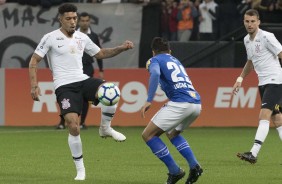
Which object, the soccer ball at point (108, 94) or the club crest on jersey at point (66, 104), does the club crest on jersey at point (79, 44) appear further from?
the club crest on jersey at point (66, 104)

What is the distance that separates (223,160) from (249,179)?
271 cm

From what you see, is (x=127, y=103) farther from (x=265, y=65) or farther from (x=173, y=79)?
(x=173, y=79)

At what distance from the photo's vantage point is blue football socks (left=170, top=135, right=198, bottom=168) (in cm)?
1191

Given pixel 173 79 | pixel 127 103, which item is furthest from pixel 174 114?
pixel 127 103

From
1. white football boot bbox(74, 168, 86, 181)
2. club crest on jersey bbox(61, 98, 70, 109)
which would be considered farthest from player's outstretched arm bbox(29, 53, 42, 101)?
white football boot bbox(74, 168, 86, 181)

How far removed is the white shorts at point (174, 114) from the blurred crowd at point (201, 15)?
465 inches

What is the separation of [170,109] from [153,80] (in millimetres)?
456

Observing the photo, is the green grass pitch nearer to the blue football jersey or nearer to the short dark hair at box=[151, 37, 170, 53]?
the blue football jersey

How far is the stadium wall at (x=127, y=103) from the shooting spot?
22625 millimetres

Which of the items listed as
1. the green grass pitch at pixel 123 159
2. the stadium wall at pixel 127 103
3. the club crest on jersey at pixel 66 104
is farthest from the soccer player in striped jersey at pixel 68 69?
the stadium wall at pixel 127 103

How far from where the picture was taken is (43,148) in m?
17.4

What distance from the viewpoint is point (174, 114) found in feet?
38.5

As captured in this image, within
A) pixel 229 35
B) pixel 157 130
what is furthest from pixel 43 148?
pixel 229 35

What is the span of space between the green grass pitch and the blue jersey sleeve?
1.37 meters
